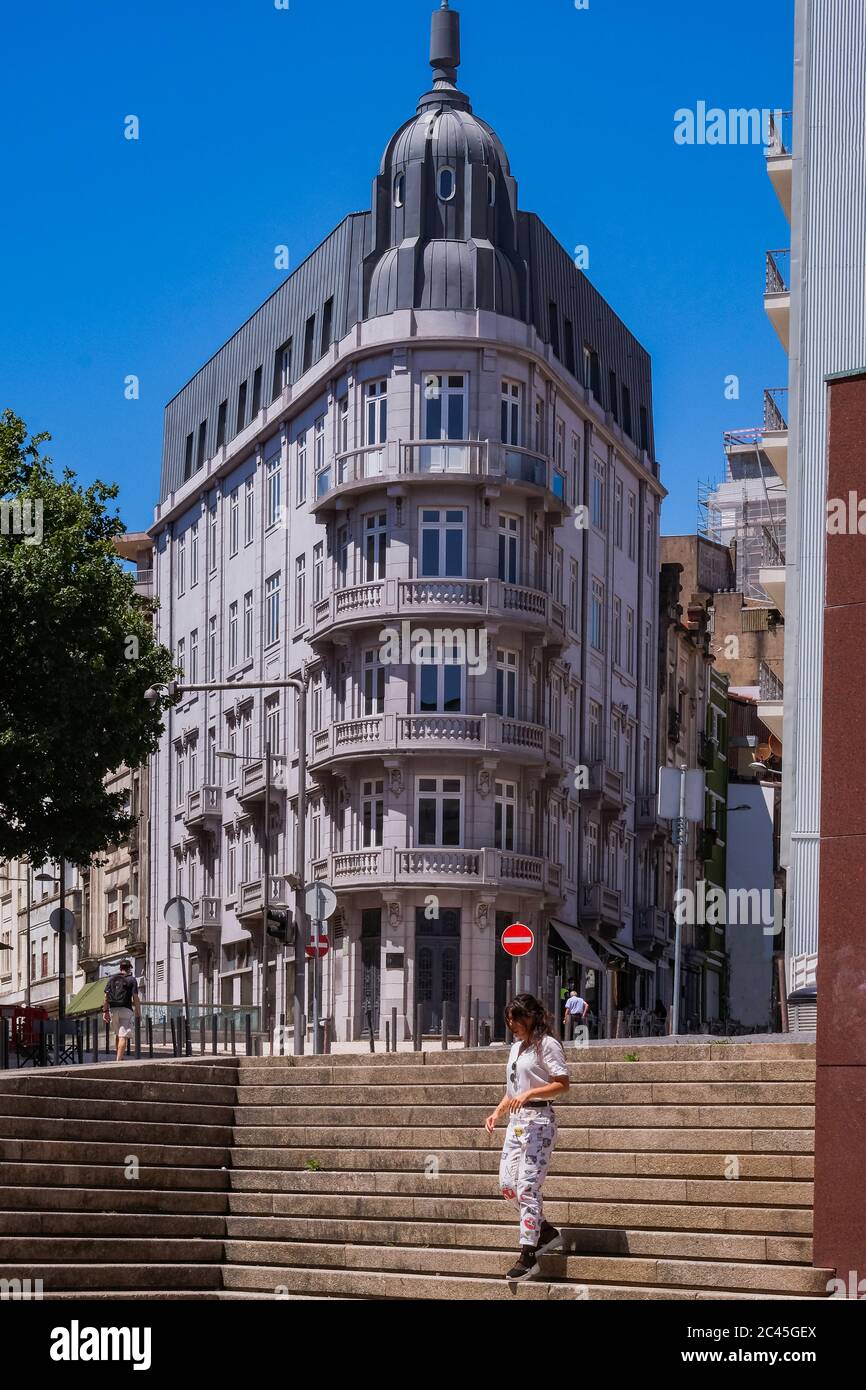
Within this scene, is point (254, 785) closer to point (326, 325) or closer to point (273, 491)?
point (273, 491)

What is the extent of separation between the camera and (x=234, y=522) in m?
69.8

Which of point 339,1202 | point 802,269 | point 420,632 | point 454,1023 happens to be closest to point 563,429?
point 420,632

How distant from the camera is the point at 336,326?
Result: 60250 mm

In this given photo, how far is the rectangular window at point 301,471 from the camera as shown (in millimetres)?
62606

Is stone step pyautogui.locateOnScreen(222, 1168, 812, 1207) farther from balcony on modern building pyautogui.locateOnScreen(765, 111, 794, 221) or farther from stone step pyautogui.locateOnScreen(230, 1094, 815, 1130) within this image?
balcony on modern building pyautogui.locateOnScreen(765, 111, 794, 221)

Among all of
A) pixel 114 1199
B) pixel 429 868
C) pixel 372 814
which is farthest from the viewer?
pixel 372 814

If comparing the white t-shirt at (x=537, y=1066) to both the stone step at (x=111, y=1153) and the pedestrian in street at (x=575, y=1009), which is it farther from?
the pedestrian in street at (x=575, y=1009)

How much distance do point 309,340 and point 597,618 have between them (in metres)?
11.4

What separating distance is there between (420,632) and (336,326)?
9.68 metres

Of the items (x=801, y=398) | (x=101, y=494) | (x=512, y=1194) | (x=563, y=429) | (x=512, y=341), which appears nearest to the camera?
(x=512, y=1194)

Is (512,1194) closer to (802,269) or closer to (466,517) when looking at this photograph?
(802,269)

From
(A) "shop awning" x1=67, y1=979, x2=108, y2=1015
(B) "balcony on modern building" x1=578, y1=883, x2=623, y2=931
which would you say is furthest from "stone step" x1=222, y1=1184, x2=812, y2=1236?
(A) "shop awning" x1=67, y1=979, x2=108, y2=1015

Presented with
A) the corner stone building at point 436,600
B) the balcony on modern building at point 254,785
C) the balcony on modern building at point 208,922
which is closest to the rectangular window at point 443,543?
the corner stone building at point 436,600

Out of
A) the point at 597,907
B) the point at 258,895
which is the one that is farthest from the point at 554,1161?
the point at 258,895
